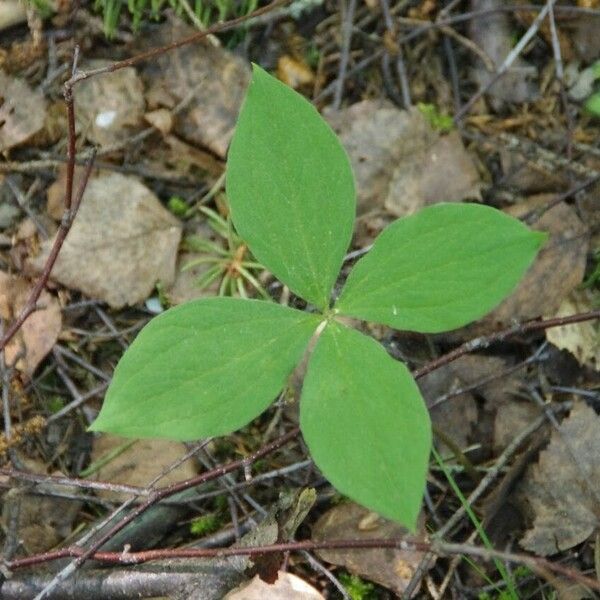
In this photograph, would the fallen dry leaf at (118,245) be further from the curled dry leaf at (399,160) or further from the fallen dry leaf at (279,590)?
the fallen dry leaf at (279,590)

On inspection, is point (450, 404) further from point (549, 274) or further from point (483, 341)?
point (549, 274)

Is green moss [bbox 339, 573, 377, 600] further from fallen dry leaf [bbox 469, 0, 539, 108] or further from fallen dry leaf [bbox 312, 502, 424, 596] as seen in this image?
fallen dry leaf [bbox 469, 0, 539, 108]

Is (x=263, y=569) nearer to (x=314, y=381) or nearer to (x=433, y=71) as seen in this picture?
(x=314, y=381)

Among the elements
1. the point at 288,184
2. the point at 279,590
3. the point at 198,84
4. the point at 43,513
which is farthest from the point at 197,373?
the point at 198,84

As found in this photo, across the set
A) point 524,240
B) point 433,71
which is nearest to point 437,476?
point 524,240

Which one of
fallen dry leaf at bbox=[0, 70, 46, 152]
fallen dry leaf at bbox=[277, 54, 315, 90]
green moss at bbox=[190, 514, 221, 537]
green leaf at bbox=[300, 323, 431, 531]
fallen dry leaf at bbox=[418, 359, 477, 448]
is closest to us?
green leaf at bbox=[300, 323, 431, 531]

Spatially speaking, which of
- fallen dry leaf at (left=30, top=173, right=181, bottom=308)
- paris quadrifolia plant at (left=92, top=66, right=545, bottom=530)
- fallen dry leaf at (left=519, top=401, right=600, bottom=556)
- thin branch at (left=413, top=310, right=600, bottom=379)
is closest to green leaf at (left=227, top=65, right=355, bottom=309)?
paris quadrifolia plant at (left=92, top=66, right=545, bottom=530)

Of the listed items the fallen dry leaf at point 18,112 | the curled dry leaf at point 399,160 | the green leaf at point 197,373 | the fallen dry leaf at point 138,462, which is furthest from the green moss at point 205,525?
→ the fallen dry leaf at point 18,112
